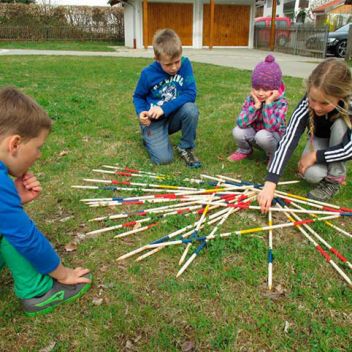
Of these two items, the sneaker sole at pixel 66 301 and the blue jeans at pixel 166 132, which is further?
the blue jeans at pixel 166 132

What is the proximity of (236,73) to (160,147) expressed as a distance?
803cm

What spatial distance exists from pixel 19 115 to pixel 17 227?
58 cm

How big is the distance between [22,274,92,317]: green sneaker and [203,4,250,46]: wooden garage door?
2496 cm

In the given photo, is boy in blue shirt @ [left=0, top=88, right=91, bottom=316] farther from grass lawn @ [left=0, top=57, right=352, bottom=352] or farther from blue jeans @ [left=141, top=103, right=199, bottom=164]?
blue jeans @ [left=141, top=103, right=199, bottom=164]

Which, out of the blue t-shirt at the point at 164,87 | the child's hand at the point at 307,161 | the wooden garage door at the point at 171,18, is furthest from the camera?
the wooden garage door at the point at 171,18

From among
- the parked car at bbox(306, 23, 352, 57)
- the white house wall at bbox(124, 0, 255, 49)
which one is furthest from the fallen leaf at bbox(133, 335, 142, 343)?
the white house wall at bbox(124, 0, 255, 49)

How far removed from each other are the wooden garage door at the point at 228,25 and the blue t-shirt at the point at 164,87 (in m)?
22.1

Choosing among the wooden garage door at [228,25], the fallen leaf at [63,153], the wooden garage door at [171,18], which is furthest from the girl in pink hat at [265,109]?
the wooden garage door at [228,25]

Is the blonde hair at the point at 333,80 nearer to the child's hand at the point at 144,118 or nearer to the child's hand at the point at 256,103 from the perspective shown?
the child's hand at the point at 256,103

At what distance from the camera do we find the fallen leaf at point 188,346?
2.01 m

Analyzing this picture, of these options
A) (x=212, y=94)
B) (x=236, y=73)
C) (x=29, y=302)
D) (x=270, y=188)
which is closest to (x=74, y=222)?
(x=29, y=302)

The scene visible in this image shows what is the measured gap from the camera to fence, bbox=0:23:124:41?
25.3 m

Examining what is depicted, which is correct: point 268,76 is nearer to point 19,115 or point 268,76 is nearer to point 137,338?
point 19,115

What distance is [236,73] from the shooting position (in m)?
11.6
